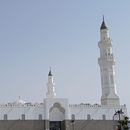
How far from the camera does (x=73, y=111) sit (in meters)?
53.0

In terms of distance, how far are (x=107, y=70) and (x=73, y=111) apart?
28.4ft

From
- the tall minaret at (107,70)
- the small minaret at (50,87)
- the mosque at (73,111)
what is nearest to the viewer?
the mosque at (73,111)

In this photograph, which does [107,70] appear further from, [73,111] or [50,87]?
[50,87]

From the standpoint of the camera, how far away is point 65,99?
52.8 metres

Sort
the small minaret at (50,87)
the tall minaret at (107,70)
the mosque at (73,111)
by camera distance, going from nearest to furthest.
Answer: the mosque at (73,111) < the tall minaret at (107,70) < the small minaret at (50,87)

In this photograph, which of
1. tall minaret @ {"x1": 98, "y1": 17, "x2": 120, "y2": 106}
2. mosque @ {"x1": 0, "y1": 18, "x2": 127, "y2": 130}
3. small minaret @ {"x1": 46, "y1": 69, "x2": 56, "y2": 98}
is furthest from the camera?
small minaret @ {"x1": 46, "y1": 69, "x2": 56, "y2": 98}

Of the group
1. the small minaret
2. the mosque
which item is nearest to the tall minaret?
the mosque

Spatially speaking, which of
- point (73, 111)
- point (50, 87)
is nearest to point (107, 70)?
point (73, 111)

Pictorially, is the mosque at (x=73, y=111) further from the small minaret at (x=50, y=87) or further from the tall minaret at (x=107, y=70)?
the small minaret at (x=50, y=87)

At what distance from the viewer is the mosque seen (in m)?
50.4

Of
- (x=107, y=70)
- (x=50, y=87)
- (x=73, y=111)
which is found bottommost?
(x=73, y=111)

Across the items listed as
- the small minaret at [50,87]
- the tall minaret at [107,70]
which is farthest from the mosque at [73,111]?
the small minaret at [50,87]

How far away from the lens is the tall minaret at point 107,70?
5522 centimetres

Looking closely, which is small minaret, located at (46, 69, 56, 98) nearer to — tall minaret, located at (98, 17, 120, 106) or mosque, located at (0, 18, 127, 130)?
mosque, located at (0, 18, 127, 130)
